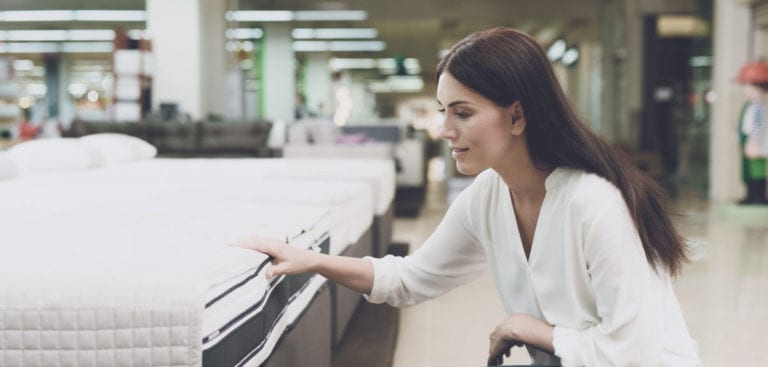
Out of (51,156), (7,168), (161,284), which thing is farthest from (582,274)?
(51,156)

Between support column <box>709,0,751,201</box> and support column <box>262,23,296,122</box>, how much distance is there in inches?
351

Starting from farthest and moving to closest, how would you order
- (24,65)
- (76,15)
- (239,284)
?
(24,65)
(76,15)
(239,284)

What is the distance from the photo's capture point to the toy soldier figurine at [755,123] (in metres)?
8.55

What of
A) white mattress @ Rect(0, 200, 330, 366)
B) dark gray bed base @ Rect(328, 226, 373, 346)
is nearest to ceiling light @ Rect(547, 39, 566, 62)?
dark gray bed base @ Rect(328, 226, 373, 346)

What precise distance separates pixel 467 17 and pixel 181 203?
15.0 meters

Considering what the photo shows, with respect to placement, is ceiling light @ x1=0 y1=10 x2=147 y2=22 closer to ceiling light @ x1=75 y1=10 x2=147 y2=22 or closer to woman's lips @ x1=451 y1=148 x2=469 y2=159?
ceiling light @ x1=75 y1=10 x2=147 y2=22

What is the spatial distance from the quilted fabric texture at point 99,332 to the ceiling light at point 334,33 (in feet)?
59.3

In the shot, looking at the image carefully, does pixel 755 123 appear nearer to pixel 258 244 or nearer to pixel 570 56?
pixel 258 244

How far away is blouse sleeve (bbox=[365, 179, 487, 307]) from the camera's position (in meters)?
1.72

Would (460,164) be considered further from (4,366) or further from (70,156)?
(70,156)

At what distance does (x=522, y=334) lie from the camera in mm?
1419

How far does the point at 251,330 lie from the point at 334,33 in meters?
19.6

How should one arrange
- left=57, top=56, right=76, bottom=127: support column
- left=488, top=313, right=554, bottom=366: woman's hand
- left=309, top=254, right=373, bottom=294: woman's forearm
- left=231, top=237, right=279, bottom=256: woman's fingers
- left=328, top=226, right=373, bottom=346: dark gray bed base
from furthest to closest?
left=57, top=56, right=76, bottom=127: support column → left=328, top=226, right=373, bottom=346: dark gray bed base → left=309, top=254, right=373, bottom=294: woman's forearm → left=231, top=237, right=279, bottom=256: woman's fingers → left=488, top=313, right=554, bottom=366: woman's hand

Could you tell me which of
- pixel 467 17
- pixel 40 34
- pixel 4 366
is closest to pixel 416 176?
pixel 4 366
